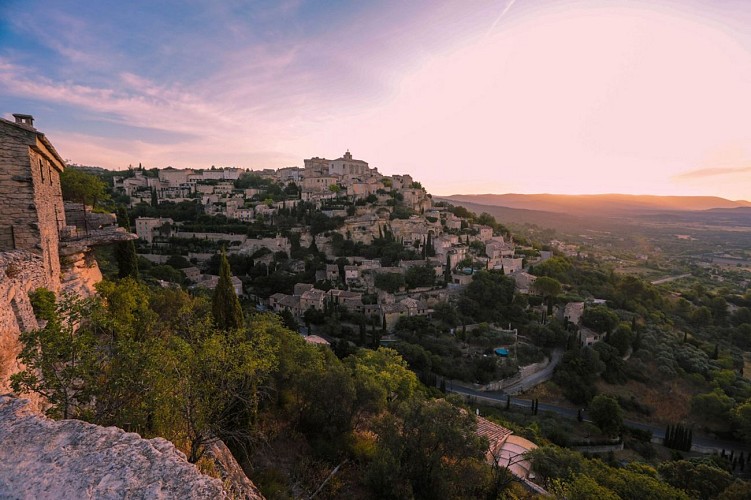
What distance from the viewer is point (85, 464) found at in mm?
3531

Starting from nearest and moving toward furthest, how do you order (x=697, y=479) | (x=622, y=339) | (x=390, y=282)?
(x=697, y=479), (x=622, y=339), (x=390, y=282)

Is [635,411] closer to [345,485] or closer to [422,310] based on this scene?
[422,310]

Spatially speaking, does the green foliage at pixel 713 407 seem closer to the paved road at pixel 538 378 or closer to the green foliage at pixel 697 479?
the paved road at pixel 538 378

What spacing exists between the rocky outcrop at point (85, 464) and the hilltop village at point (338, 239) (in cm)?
3300

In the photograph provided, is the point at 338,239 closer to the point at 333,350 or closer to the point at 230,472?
the point at 333,350

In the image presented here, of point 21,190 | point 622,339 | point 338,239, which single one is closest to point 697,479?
point 622,339

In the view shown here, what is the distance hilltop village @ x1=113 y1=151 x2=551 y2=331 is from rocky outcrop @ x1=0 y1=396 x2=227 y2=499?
32998 mm

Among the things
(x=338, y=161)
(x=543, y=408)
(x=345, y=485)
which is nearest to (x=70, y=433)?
(x=345, y=485)

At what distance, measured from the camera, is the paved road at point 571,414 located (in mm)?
26906

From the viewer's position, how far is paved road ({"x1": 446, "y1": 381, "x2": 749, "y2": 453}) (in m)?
26.9

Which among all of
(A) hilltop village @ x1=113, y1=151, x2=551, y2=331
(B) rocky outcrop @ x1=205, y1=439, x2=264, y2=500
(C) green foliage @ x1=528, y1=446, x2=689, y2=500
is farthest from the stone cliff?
(A) hilltop village @ x1=113, y1=151, x2=551, y2=331

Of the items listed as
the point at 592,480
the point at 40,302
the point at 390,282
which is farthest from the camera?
the point at 390,282

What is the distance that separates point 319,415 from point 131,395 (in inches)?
270

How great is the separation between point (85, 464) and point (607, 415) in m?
31.1
